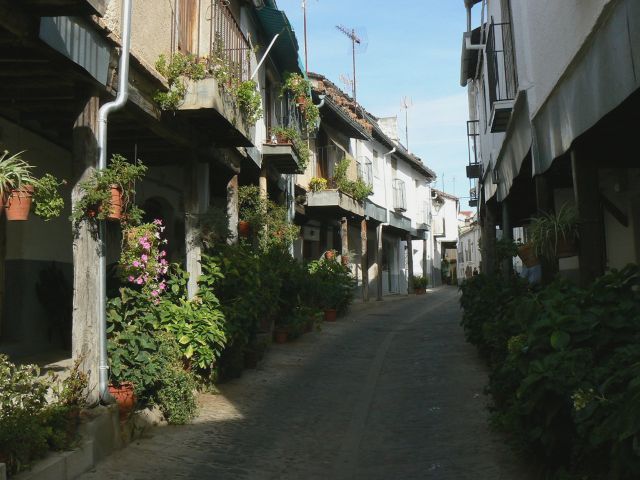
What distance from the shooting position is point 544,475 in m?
4.54

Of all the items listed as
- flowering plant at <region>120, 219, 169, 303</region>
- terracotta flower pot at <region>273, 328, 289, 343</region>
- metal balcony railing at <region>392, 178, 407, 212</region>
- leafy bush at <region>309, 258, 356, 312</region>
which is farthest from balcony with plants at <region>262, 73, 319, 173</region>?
metal balcony railing at <region>392, 178, 407, 212</region>

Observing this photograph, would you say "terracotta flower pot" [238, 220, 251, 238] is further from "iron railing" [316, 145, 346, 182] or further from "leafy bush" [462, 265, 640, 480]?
"iron railing" [316, 145, 346, 182]

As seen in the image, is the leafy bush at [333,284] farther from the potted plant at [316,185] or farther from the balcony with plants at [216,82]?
the balcony with plants at [216,82]

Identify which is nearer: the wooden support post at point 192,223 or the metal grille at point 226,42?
the wooden support post at point 192,223

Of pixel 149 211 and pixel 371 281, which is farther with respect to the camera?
pixel 371 281

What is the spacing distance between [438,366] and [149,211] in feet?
19.1

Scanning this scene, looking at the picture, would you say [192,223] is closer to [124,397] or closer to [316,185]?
[124,397]

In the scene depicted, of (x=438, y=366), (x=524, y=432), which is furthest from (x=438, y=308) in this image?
(x=524, y=432)

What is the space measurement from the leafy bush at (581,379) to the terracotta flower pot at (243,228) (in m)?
7.19

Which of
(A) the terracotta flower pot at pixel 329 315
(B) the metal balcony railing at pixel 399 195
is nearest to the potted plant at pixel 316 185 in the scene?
(A) the terracotta flower pot at pixel 329 315

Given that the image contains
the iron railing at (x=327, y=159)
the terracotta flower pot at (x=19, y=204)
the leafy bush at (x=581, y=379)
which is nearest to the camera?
the leafy bush at (x=581, y=379)

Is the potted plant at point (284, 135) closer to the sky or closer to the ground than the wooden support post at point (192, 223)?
closer to the sky

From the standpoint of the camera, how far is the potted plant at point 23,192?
460 cm

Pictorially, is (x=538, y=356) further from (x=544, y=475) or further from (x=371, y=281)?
(x=371, y=281)
